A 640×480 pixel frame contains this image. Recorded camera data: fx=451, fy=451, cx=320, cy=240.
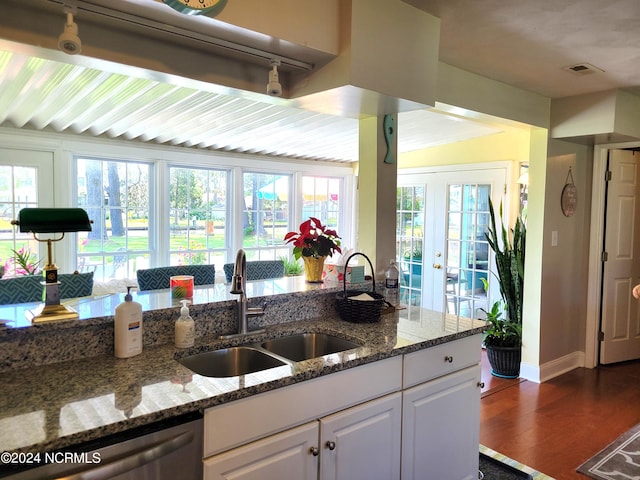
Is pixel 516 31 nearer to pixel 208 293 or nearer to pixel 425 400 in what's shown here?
pixel 425 400

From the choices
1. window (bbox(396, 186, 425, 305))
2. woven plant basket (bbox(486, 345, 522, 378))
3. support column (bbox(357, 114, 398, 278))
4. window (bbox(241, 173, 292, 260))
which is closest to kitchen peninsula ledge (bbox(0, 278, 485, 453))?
support column (bbox(357, 114, 398, 278))

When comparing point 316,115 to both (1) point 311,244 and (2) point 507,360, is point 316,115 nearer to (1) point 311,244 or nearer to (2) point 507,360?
(1) point 311,244

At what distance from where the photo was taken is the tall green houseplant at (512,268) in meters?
3.89

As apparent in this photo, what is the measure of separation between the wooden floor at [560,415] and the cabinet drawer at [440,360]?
36.3 inches

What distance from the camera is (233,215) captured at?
5094 millimetres

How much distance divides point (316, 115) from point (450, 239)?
1979 mm

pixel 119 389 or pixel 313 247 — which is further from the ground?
pixel 313 247

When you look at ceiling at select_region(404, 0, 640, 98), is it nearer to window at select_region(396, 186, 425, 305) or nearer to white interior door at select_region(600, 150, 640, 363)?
white interior door at select_region(600, 150, 640, 363)

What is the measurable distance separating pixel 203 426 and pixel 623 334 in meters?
4.28

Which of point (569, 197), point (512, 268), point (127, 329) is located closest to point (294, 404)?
point (127, 329)


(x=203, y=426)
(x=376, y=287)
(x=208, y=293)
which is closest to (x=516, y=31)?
(x=376, y=287)

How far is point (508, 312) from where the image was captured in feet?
13.2

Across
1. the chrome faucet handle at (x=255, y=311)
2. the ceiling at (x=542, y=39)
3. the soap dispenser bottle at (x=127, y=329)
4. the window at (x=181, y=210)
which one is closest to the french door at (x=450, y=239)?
the window at (x=181, y=210)

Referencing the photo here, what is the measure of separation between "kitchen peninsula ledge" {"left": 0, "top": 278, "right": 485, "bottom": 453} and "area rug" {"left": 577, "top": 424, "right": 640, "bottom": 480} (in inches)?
54.4
